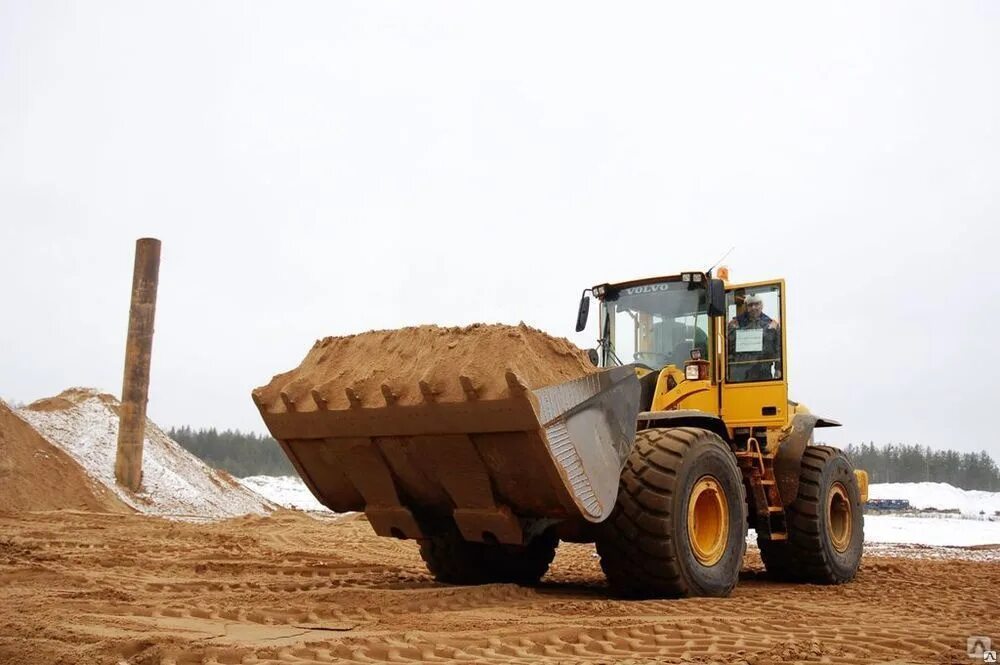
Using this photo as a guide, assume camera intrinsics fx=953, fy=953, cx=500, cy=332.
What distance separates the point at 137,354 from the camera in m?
17.7

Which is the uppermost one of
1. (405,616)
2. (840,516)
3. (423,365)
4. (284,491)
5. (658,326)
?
(658,326)

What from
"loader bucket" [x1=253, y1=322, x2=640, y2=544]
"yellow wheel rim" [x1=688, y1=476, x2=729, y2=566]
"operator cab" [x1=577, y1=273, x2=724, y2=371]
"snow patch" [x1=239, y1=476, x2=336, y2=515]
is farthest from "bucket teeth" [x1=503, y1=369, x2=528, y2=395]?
"snow patch" [x1=239, y1=476, x2=336, y2=515]

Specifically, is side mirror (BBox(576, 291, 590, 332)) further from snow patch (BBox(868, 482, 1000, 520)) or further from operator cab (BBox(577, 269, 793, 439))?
snow patch (BBox(868, 482, 1000, 520))

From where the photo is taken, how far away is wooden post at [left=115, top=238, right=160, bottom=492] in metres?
17.7

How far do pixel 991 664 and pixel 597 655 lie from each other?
1787 mm

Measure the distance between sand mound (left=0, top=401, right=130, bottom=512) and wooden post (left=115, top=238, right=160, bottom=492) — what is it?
95cm

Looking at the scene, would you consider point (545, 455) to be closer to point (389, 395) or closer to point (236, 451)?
point (389, 395)

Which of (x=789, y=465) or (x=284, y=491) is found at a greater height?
(x=789, y=465)

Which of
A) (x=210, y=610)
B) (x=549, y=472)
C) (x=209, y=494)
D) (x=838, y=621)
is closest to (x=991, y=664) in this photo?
(x=838, y=621)

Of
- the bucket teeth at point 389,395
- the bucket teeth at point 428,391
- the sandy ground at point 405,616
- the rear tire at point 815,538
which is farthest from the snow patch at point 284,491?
the bucket teeth at point 428,391

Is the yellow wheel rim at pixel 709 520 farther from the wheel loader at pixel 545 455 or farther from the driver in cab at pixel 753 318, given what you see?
the driver in cab at pixel 753 318

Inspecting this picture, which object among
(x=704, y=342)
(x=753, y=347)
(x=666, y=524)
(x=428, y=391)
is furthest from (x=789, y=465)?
(x=428, y=391)

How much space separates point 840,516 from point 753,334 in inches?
90.0

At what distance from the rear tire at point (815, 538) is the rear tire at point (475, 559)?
240 cm
